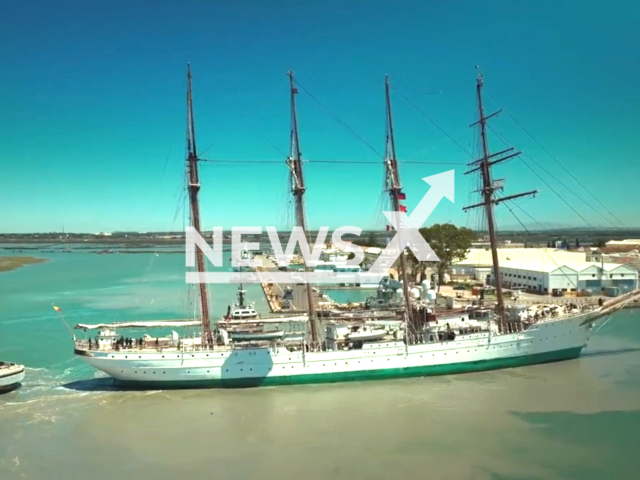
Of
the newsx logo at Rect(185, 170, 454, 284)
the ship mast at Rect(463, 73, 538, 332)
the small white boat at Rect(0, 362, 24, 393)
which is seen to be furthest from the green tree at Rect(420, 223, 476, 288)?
the small white boat at Rect(0, 362, 24, 393)

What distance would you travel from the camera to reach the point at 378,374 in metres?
22.5

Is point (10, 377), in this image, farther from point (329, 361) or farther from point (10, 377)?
point (329, 361)

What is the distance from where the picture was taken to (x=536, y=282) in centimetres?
4669

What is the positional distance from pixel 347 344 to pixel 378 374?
1.79m

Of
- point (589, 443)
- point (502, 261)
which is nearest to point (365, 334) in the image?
point (589, 443)

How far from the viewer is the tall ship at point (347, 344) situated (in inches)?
843

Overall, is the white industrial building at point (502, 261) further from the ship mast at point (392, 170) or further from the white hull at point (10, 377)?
the white hull at point (10, 377)

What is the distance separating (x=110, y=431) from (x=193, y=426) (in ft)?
8.35

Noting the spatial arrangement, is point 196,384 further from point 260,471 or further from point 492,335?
point 492,335

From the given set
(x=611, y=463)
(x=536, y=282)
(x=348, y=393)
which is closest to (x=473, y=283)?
(x=536, y=282)

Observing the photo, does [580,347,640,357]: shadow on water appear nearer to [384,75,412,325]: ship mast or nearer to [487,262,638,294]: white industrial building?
[384,75,412,325]: ship mast

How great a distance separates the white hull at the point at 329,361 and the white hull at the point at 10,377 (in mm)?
2206

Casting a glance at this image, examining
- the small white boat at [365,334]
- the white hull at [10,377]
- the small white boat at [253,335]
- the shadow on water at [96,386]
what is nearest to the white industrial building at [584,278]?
the small white boat at [365,334]

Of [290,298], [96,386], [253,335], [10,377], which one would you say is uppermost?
[253,335]
